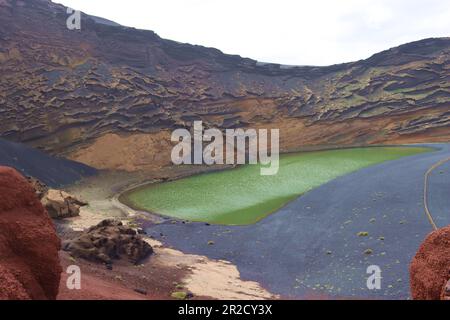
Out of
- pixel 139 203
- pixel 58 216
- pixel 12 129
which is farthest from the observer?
pixel 12 129

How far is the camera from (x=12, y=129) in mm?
53062

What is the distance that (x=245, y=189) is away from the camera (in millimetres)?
39812

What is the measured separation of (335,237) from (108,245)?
13.3 metres

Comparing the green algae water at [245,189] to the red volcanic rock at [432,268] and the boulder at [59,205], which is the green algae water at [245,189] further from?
the red volcanic rock at [432,268]

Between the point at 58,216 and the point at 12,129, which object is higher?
the point at 12,129

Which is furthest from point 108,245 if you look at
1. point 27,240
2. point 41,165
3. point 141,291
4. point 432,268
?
point 41,165

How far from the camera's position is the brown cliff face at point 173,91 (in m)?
56.0

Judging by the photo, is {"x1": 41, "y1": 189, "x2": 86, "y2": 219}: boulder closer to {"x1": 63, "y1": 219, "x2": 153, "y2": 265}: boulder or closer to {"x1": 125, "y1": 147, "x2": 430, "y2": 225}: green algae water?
{"x1": 125, "y1": 147, "x2": 430, "y2": 225}: green algae water

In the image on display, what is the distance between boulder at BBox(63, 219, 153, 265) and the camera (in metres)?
20.2

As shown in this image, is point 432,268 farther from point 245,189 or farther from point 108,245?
point 245,189

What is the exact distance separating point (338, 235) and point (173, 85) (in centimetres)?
5066
